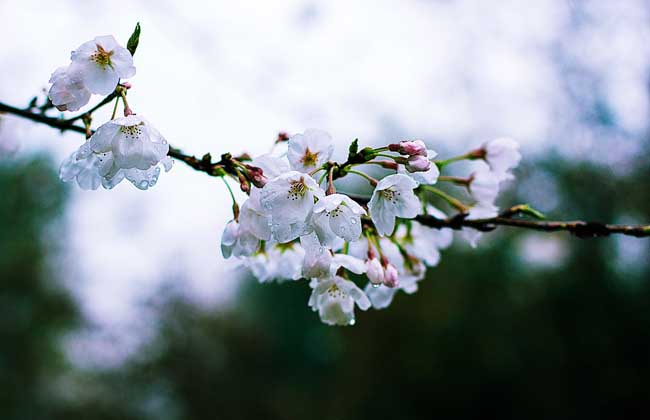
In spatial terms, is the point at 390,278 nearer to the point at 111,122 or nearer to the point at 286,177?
the point at 286,177

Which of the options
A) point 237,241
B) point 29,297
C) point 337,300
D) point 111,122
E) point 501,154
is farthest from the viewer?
point 29,297

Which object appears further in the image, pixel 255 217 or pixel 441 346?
pixel 441 346

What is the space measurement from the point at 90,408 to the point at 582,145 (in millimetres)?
10097

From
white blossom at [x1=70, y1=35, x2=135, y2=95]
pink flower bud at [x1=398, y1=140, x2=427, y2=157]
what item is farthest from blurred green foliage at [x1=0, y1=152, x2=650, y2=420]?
white blossom at [x1=70, y1=35, x2=135, y2=95]

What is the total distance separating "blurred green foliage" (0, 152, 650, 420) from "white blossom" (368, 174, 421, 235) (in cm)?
640

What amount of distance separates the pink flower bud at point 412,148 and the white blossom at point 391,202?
0.14 ft

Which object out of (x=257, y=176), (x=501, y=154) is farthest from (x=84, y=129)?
(x=501, y=154)

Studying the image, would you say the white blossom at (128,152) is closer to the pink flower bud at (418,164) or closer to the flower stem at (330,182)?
the flower stem at (330,182)

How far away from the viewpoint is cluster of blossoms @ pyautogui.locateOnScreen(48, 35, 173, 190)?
0.80 m

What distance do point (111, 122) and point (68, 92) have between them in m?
0.12

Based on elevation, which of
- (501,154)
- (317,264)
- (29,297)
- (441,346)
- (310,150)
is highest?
(29,297)

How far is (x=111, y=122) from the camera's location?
2.59ft

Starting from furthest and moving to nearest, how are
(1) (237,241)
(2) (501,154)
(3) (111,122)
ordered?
(2) (501,154)
(1) (237,241)
(3) (111,122)

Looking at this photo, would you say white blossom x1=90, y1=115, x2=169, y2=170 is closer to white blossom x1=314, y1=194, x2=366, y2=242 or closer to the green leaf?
the green leaf
